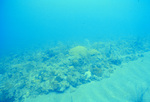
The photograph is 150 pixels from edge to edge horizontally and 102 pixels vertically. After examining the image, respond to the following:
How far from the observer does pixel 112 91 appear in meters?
5.32

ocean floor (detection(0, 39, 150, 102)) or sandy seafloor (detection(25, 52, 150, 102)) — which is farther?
ocean floor (detection(0, 39, 150, 102))

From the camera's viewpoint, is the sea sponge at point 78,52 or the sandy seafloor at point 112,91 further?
the sea sponge at point 78,52

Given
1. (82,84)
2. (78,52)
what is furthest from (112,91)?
(78,52)

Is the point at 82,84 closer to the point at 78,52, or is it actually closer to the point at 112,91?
the point at 112,91

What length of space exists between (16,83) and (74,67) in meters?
4.33

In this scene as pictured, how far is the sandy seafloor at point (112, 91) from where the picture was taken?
4863 millimetres

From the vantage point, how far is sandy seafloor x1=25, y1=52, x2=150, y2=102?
4863 mm

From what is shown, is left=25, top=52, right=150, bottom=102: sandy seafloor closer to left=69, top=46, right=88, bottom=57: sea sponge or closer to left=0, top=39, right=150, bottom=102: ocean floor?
left=0, top=39, right=150, bottom=102: ocean floor

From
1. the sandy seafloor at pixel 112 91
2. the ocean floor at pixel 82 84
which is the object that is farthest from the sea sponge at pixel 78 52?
the sandy seafloor at pixel 112 91

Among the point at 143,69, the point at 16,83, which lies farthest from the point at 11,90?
the point at 143,69

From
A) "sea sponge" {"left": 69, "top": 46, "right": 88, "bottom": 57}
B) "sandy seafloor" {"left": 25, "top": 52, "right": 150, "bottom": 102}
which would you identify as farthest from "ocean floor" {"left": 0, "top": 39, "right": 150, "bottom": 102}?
"sea sponge" {"left": 69, "top": 46, "right": 88, "bottom": 57}

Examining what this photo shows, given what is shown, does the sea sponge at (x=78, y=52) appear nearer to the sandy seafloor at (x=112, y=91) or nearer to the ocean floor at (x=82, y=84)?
the ocean floor at (x=82, y=84)

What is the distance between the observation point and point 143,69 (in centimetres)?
736

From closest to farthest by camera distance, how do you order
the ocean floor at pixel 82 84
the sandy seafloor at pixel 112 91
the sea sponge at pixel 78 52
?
the sandy seafloor at pixel 112 91, the ocean floor at pixel 82 84, the sea sponge at pixel 78 52
